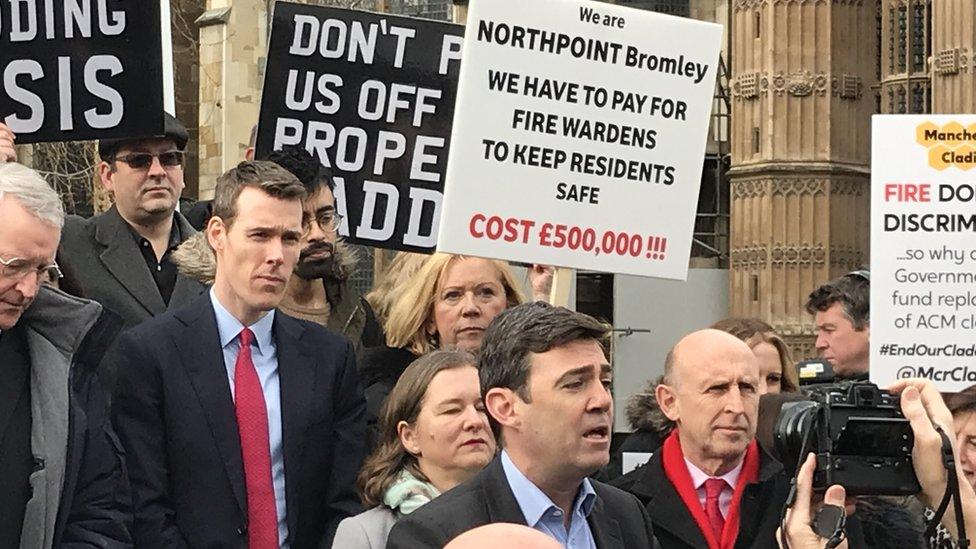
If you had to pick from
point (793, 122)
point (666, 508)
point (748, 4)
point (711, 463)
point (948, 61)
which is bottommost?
point (666, 508)

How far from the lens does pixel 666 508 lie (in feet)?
18.2

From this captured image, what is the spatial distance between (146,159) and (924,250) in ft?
8.88

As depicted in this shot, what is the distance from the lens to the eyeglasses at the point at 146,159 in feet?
21.5

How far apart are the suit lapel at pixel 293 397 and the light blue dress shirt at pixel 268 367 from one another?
28mm

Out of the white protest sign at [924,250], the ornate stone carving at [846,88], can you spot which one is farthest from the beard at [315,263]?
the ornate stone carving at [846,88]

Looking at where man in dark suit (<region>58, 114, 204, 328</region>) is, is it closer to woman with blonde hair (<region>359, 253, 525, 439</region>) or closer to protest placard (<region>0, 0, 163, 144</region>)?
protest placard (<region>0, 0, 163, 144</region>)

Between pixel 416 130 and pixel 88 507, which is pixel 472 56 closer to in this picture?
pixel 416 130

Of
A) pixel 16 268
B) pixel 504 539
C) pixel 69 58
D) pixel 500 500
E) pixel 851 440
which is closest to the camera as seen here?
pixel 504 539

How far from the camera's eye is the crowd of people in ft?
15.0

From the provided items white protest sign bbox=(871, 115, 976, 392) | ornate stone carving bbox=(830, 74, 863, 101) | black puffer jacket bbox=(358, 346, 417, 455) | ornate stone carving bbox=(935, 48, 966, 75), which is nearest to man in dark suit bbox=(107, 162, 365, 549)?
black puffer jacket bbox=(358, 346, 417, 455)

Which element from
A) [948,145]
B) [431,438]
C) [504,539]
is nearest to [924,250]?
[948,145]

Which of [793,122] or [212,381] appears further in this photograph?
[793,122]

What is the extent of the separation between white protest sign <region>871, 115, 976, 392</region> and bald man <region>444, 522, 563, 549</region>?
4.54 m

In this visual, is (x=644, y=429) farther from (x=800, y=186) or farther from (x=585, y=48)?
(x=800, y=186)
